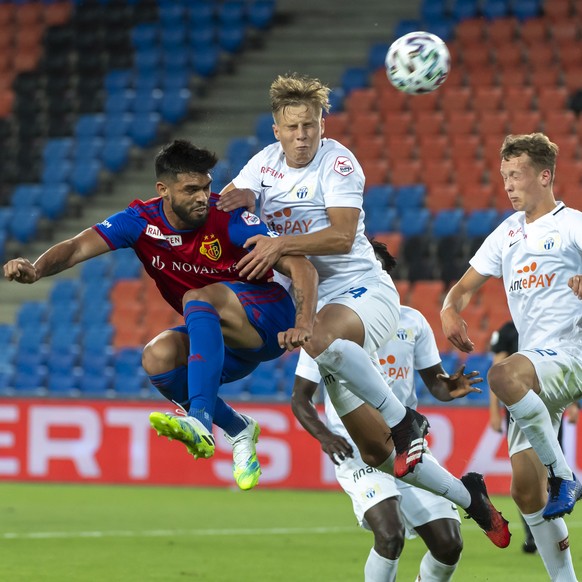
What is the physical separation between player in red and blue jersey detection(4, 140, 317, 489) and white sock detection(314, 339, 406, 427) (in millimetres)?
237

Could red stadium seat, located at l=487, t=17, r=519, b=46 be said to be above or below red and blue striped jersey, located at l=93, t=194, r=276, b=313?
above

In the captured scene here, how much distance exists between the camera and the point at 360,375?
6082 mm

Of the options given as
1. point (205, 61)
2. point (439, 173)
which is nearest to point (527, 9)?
point (439, 173)

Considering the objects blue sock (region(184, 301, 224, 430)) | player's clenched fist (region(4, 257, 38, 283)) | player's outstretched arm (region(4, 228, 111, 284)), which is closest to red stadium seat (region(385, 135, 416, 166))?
player's outstretched arm (region(4, 228, 111, 284))

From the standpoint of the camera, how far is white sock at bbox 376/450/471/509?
6.34 m

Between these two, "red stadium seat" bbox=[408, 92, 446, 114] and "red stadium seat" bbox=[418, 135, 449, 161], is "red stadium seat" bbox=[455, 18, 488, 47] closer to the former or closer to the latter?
"red stadium seat" bbox=[408, 92, 446, 114]

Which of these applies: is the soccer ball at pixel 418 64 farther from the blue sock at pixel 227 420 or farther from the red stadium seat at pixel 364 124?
the red stadium seat at pixel 364 124

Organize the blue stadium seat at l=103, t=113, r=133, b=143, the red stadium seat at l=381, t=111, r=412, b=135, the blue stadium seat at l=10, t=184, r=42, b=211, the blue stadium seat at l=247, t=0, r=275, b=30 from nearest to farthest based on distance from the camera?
the red stadium seat at l=381, t=111, r=412, b=135, the blue stadium seat at l=10, t=184, r=42, b=211, the blue stadium seat at l=103, t=113, r=133, b=143, the blue stadium seat at l=247, t=0, r=275, b=30

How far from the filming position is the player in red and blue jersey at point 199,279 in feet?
19.4

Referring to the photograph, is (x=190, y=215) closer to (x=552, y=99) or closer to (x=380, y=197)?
(x=380, y=197)

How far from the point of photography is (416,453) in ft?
20.1

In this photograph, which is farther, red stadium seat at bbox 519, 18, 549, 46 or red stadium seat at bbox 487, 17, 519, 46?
red stadium seat at bbox 487, 17, 519, 46

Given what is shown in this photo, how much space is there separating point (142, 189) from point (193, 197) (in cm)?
1211

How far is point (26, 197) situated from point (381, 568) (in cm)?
1242
